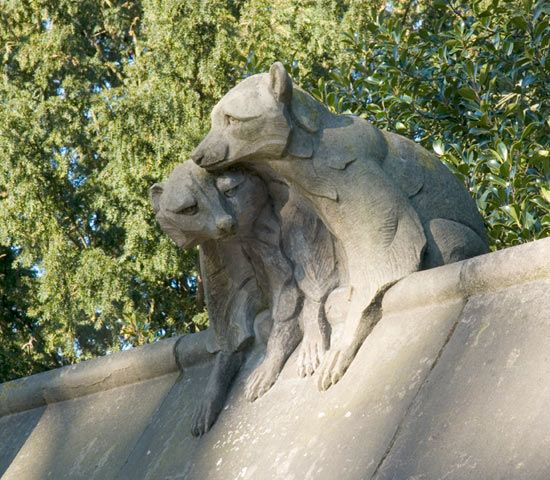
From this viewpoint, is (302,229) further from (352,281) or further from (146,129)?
(146,129)

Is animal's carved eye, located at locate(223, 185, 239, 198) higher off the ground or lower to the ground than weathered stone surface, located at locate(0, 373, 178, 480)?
higher

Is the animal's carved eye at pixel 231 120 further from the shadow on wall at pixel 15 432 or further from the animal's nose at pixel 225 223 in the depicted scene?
the shadow on wall at pixel 15 432

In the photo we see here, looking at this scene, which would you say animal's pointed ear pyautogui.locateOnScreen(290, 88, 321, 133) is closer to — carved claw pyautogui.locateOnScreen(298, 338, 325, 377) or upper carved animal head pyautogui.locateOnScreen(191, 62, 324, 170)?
upper carved animal head pyautogui.locateOnScreen(191, 62, 324, 170)

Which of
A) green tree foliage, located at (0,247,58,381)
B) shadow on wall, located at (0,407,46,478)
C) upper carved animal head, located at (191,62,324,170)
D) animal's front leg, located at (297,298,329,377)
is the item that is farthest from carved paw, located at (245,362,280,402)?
green tree foliage, located at (0,247,58,381)

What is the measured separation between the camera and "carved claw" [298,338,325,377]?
4562mm

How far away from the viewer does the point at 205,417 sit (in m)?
4.80

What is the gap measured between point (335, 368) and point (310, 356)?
21cm

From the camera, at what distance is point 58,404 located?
584 centimetres

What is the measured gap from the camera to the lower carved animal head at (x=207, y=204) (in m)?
4.69

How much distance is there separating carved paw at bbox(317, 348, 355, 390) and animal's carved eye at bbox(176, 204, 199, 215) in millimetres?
703

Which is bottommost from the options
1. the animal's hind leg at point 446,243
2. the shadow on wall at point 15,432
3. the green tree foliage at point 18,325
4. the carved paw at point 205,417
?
the green tree foliage at point 18,325

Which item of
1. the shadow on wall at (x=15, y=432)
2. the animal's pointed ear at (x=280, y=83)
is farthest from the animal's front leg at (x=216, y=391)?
the shadow on wall at (x=15, y=432)

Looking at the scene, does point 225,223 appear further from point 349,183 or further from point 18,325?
point 18,325

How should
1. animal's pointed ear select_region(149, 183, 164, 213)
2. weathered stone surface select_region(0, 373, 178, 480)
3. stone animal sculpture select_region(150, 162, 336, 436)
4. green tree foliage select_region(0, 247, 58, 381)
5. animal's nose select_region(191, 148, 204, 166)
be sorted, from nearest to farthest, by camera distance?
animal's nose select_region(191, 148, 204, 166)
stone animal sculpture select_region(150, 162, 336, 436)
animal's pointed ear select_region(149, 183, 164, 213)
weathered stone surface select_region(0, 373, 178, 480)
green tree foliage select_region(0, 247, 58, 381)
